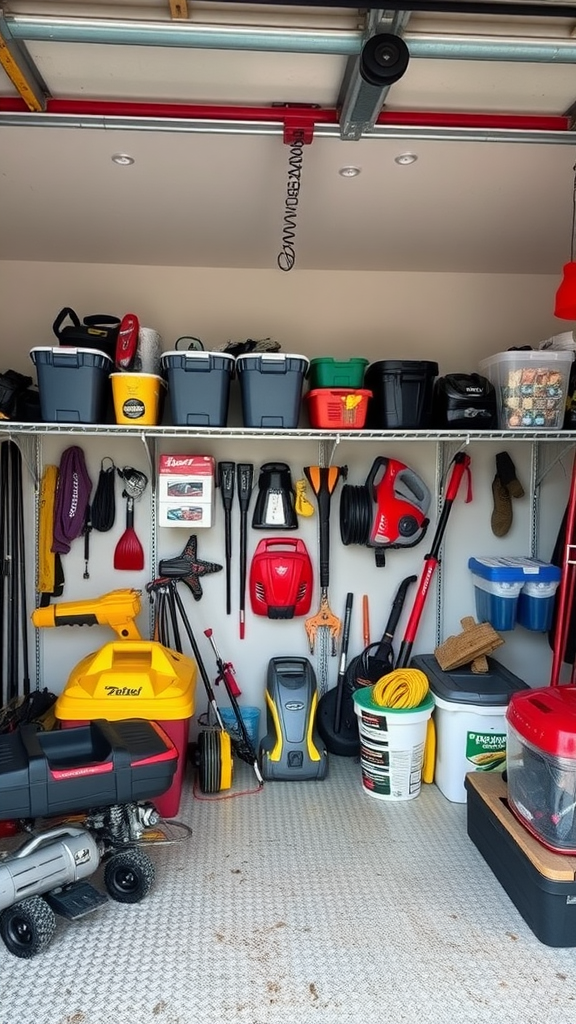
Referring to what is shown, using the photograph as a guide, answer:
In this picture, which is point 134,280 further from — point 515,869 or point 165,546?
point 515,869

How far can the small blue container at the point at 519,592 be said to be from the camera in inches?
120

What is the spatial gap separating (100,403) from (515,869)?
2.28 m

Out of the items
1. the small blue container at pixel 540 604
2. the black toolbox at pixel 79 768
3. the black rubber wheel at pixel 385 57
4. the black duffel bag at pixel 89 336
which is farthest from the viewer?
the small blue container at pixel 540 604

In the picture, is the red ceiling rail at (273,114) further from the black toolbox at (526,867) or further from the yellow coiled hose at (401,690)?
the black toolbox at (526,867)

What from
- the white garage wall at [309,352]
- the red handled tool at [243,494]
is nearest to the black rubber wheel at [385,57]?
→ the white garage wall at [309,352]

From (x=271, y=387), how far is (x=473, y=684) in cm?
153

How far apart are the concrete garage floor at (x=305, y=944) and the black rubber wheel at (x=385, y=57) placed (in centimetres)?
228

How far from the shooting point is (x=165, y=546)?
332 centimetres

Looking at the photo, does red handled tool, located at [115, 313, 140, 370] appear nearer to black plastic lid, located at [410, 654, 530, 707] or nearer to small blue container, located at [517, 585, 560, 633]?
black plastic lid, located at [410, 654, 530, 707]

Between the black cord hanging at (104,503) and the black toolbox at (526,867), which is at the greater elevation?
the black cord hanging at (104,503)

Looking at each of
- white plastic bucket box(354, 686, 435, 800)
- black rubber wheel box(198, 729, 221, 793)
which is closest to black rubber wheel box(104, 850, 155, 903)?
black rubber wheel box(198, 729, 221, 793)

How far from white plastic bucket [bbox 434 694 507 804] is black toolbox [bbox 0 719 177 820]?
1241 mm

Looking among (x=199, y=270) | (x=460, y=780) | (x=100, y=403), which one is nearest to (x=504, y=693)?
(x=460, y=780)

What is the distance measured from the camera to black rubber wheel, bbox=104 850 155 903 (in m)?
2.11
